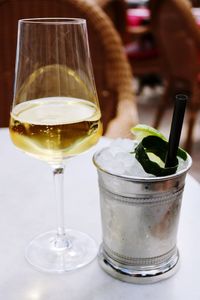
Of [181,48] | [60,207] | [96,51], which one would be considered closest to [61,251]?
[60,207]

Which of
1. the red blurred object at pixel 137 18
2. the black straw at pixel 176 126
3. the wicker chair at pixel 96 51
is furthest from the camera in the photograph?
the red blurred object at pixel 137 18

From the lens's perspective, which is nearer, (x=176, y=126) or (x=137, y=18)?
(x=176, y=126)

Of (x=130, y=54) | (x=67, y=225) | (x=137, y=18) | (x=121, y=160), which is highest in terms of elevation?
(x=121, y=160)

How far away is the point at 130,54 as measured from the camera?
10.3ft

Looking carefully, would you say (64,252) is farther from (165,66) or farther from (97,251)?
(165,66)

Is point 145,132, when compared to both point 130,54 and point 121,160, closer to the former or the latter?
point 121,160

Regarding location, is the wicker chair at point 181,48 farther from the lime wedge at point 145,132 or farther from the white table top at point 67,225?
the lime wedge at point 145,132

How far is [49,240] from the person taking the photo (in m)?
0.52

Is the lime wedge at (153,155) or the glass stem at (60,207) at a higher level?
the lime wedge at (153,155)

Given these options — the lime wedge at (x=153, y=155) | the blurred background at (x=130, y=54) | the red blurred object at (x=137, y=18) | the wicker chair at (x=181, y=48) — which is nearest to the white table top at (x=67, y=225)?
the lime wedge at (x=153, y=155)

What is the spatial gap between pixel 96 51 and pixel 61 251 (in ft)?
2.84

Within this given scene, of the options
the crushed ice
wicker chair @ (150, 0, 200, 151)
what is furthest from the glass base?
wicker chair @ (150, 0, 200, 151)

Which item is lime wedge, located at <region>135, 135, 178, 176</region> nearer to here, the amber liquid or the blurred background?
the amber liquid

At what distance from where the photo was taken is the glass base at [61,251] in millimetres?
476
